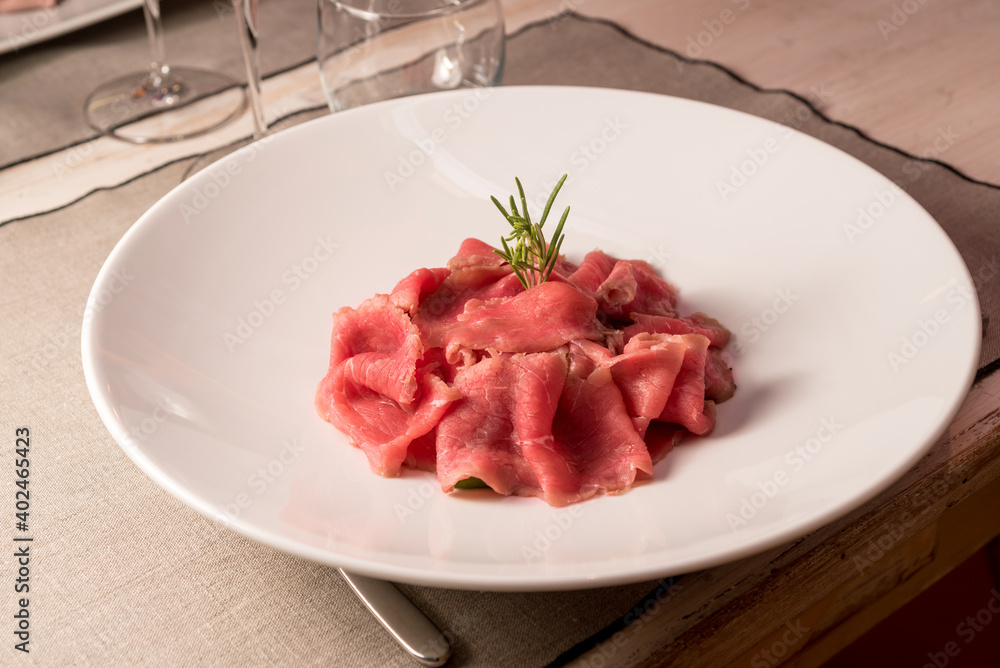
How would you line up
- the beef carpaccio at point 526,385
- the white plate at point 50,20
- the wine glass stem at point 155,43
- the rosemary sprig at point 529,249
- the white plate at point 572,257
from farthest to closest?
the white plate at point 50,20
the wine glass stem at point 155,43
the rosemary sprig at point 529,249
the beef carpaccio at point 526,385
the white plate at point 572,257

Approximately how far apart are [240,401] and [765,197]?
31.9 inches

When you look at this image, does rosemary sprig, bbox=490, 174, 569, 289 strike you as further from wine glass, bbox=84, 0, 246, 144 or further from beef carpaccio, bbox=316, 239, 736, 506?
wine glass, bbox=84, 0, 246, 144

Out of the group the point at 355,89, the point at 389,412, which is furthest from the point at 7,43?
the point at 389,412

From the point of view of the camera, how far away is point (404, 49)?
173cm

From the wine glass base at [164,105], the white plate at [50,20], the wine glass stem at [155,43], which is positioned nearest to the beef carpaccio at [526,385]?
the wine glass base at [164,105]

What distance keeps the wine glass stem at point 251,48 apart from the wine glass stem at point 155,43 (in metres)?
0.31

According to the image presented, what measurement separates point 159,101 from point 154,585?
134cm

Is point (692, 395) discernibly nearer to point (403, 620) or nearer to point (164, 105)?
point (403, 620)

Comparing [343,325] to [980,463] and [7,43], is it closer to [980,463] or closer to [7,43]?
[980,463]

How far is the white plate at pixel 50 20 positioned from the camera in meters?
2.09

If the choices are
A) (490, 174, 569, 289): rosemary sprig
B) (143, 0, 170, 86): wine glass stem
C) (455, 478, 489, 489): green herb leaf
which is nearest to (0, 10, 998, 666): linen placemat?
(455, 478, 489, 489): green herb leaf

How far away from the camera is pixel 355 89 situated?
68.7 inches

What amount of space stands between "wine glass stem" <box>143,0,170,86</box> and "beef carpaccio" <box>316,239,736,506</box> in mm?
1109

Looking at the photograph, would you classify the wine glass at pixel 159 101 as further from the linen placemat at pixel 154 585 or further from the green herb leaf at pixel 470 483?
the green herb leaf at pixel 470 483
